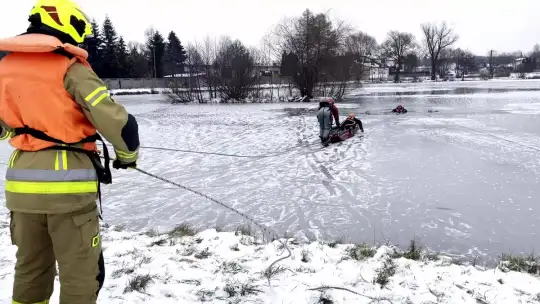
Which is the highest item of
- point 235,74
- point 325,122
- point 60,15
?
point 235,74

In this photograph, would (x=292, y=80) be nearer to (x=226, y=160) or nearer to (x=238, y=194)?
(x=226, y=160)

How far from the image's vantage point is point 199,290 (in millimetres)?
3289

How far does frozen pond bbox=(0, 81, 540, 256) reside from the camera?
18.2ft

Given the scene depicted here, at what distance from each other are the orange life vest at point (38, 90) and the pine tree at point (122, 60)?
65194 mm

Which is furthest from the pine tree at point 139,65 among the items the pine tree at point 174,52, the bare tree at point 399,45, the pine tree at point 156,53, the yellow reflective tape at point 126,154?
the yellow reflective tape at point 126,154

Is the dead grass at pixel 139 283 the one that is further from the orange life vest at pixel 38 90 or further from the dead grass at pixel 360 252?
the dead grass at pixel 360 252

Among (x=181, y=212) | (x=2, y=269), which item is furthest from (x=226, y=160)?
(x=2, y=269)

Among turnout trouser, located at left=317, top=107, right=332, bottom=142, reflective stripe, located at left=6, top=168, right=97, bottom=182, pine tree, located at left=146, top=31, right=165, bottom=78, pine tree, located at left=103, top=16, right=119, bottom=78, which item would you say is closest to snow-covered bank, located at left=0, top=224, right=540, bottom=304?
reflective stripe, located at left=6, top=168, right=97, bottom=182

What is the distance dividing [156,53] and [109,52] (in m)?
10.9

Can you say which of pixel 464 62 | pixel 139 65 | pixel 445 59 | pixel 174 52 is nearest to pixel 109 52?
pixel 139 65

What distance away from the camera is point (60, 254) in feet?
6.75

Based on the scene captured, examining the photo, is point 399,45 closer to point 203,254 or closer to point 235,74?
point 235,74

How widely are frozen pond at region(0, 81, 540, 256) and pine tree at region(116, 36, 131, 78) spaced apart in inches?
2115

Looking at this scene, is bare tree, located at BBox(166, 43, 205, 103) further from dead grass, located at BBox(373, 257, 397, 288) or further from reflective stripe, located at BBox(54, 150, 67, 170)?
reflective stripe, located at BBox(54, 150, 67, 170)
